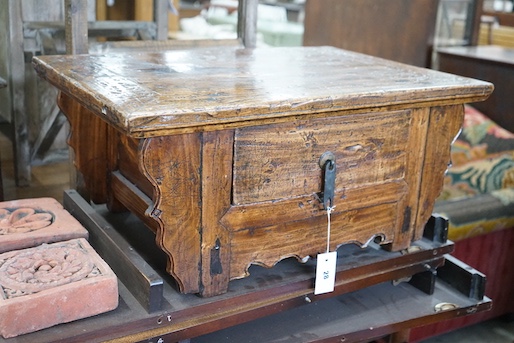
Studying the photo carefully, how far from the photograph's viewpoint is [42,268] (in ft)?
3.30

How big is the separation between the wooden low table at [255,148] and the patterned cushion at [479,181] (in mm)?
778

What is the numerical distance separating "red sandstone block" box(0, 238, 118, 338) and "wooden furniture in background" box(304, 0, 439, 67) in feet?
6.99

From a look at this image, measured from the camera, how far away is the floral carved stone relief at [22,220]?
113 centimetres

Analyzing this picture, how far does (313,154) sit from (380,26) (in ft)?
6.45

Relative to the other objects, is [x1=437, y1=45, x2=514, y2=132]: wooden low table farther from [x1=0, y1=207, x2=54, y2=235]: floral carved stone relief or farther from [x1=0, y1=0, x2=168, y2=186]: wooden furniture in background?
[x1=0, y1=207, x2=54, y2=235]: floral carved stone relief

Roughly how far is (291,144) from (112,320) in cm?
39

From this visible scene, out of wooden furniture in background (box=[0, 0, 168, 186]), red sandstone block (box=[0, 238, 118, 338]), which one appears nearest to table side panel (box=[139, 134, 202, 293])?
red sandstone block (box=[0, 238, 118, 338])

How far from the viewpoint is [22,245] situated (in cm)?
109

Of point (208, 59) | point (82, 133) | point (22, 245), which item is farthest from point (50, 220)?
point (208, 59)

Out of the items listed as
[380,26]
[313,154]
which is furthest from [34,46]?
[313,154]

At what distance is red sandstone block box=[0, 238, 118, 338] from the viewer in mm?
920

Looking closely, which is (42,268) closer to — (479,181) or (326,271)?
(326,271)

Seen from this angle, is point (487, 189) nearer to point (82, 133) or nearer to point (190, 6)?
point (82, 133)

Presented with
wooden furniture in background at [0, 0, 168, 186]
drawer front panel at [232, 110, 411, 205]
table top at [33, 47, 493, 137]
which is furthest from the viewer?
wooden furniture in background at [0, 0, 168, 186]
